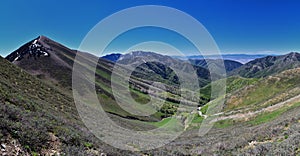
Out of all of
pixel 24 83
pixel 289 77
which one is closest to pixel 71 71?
pixel 24 83

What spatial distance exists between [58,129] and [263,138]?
17743mm

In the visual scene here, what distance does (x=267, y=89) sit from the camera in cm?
6706

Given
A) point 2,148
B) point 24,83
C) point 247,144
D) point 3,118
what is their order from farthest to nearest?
point 24,83
point 247,144
point 3,118
point 2,148

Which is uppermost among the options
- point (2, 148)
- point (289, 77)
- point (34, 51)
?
point (34, 51)

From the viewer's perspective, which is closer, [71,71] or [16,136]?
[16,136]

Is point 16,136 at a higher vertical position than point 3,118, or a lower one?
lower

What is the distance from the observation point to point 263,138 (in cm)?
2128

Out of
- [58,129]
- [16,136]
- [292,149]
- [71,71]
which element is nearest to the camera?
[16,136]

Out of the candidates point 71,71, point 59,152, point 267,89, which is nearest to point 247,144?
point 59,152

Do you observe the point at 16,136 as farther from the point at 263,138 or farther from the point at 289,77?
the point at 289,77

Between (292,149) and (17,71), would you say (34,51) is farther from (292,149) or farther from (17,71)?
(292,149)

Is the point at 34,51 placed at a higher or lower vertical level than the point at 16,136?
higher

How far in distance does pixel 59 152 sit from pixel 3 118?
3719mm

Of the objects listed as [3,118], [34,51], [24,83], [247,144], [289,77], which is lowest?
[247,144]
